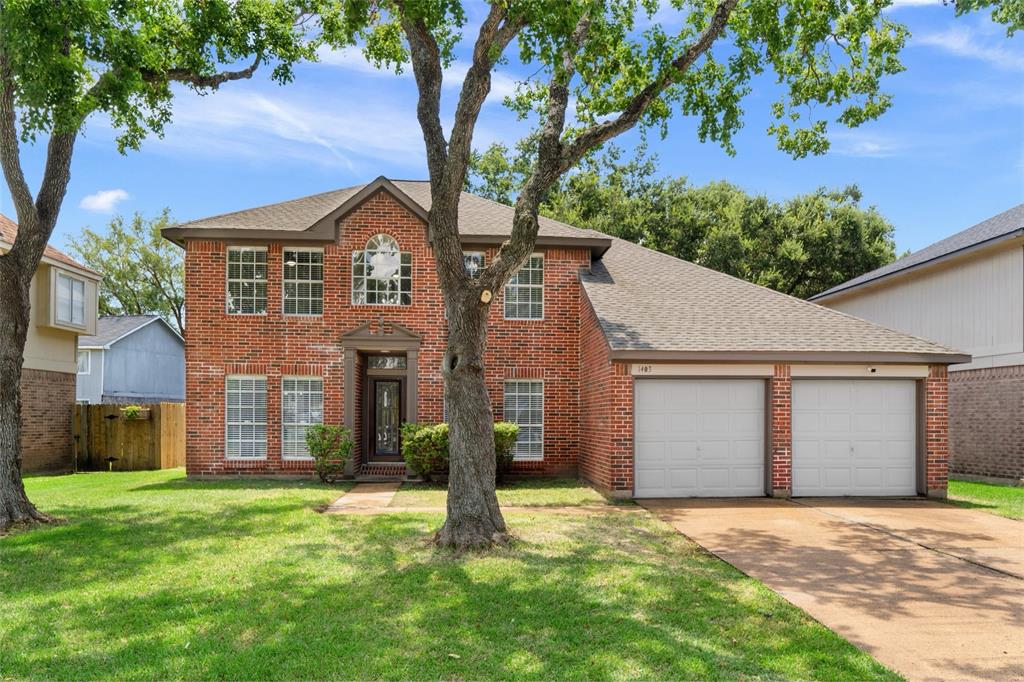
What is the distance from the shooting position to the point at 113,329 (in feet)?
92.1

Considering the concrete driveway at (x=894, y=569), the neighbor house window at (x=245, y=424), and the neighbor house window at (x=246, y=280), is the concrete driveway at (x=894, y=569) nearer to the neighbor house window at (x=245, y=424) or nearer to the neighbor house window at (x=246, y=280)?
the neighbor house window at (x=245, y=424)

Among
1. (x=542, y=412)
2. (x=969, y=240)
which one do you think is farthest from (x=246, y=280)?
(x=969, y=240)

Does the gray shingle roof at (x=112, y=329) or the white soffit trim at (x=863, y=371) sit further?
the gray shingle roof at (x=112, y=329)

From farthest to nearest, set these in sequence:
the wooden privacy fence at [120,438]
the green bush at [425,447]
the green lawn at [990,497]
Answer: the wooden privacy fence at [120,438] → the green bush at [425,447] → the green lawn at [990,497]

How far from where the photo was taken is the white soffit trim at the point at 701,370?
12.6 m

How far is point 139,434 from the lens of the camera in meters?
19.6

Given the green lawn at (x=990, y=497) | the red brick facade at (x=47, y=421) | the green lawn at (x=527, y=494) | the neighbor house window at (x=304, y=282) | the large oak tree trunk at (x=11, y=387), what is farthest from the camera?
the red brick facade at (x=47, y=421)

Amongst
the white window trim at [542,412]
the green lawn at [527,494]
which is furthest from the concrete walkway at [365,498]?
the white window trim at [542,412]

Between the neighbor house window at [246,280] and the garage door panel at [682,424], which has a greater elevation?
the neighbor house window at [246,280]

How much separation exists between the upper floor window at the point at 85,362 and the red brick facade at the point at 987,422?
2857 centimetres

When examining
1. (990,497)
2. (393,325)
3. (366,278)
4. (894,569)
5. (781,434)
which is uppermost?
(366,278)

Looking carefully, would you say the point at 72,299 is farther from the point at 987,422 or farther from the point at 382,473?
the point at 987,422

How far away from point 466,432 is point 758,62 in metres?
7.45

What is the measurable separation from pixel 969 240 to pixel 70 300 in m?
24.0
